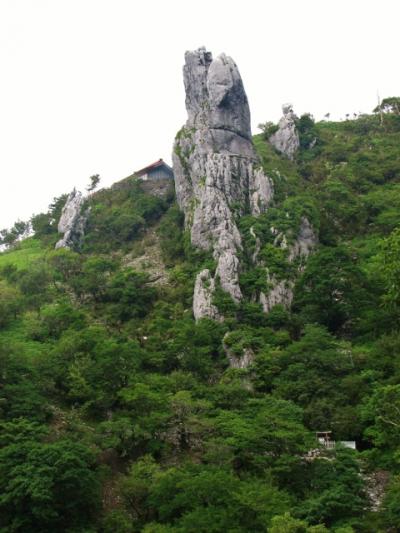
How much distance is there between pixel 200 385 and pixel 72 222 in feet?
106

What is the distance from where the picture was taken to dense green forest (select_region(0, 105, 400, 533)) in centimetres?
2705

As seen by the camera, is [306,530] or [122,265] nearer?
[306,530]

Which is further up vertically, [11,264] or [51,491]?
[11,264]

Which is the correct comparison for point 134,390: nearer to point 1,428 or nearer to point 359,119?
point 1,428

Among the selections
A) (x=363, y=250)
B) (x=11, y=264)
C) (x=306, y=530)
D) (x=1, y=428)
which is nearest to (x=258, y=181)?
(x=363, y=250)

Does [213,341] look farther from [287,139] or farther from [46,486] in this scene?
[287,139]

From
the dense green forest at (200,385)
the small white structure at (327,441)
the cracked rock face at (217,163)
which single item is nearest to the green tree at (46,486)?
the dense green forest at (200,385)

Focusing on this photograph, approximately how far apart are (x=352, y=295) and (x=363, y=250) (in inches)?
381

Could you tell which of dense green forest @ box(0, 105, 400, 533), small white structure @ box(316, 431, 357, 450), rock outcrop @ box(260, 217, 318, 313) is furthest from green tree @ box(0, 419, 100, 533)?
rock outcrop @ box(260, 217, 318, 313)

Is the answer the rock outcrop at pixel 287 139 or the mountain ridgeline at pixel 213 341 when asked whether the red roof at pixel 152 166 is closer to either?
the mountain ridgeline at pixel 213 341

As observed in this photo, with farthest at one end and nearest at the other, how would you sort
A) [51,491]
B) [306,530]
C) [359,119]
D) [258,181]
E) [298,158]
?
1. [359,119]
2. [298,158]
3. [258,181]
4. [51,491]
5. [306,530]

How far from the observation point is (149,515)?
2872 centimetres

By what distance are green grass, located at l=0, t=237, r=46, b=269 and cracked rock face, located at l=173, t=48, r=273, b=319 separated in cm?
1539

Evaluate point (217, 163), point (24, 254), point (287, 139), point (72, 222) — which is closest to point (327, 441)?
point (217, 163)
